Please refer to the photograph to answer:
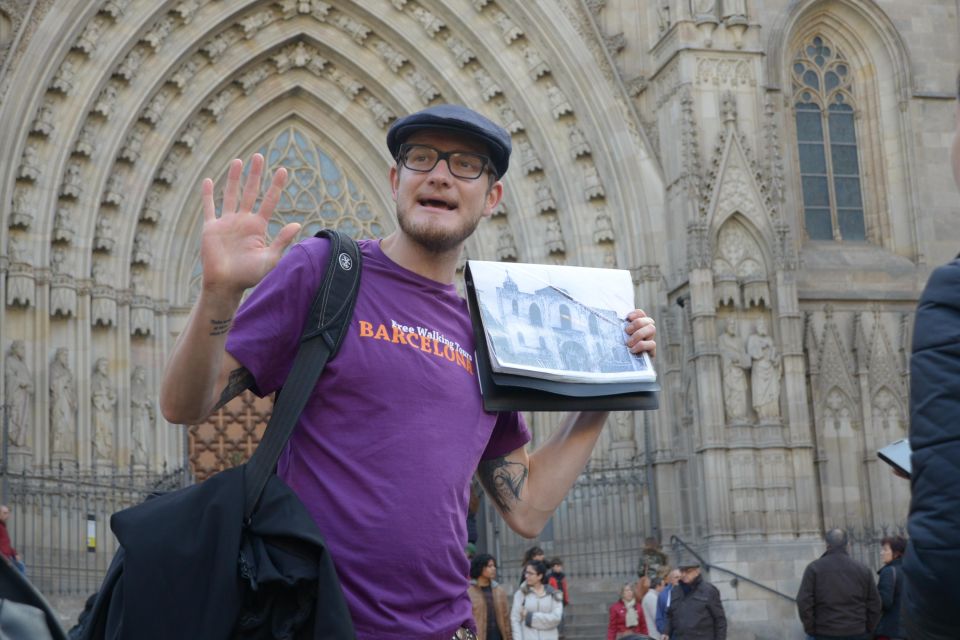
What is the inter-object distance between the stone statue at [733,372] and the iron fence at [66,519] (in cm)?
636

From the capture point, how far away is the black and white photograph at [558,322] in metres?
2.76

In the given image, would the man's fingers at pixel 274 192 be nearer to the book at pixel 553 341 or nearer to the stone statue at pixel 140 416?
the book at pixel 553 341

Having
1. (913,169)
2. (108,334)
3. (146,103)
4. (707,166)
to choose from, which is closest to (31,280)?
(108,334)

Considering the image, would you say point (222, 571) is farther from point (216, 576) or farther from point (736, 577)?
point (736, 577)

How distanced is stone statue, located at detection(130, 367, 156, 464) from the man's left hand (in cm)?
1416

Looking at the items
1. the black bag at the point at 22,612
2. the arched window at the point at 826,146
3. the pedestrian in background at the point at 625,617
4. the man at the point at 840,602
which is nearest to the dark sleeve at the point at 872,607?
the man at the point at 840,602

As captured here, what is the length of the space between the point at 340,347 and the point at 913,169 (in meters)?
16.6

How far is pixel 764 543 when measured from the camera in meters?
15.6

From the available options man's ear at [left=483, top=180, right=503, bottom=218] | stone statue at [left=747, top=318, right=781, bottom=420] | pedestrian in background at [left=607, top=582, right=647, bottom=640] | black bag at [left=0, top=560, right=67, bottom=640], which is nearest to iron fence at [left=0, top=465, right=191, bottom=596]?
pedestrian in background at [left=607, top=582, right=647, bottom=640]

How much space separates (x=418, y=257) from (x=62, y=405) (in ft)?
44.9

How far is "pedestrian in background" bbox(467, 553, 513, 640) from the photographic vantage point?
9891 millimetres

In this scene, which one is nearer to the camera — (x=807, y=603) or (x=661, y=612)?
(x=807, y=603)

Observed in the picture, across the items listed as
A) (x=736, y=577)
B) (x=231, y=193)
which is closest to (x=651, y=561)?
(x=736, y=577)

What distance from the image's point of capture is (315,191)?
18656mm
